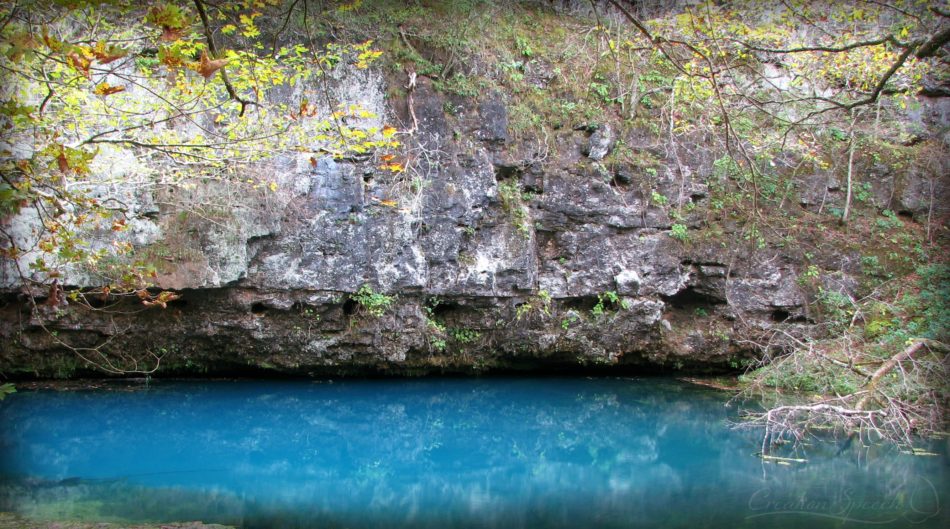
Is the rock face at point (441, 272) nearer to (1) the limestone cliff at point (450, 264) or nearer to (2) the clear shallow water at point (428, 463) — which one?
(1) the limestone cliff at point (450, 264)

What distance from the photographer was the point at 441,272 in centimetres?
898

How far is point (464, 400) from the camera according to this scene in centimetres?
904

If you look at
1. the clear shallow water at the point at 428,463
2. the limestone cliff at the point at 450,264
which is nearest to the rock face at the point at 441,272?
the limestone cliff at the point at 450,264

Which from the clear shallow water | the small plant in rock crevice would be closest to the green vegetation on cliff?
the small plant in rock crevice

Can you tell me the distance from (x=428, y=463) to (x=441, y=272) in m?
3.02

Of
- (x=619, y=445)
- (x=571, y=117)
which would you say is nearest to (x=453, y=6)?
(x=571, y=117)

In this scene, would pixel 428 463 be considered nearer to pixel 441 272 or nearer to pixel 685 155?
pixel 441 272

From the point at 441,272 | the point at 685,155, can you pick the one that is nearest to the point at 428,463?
the point at 441,272

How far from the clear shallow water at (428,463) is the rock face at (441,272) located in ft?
1.82

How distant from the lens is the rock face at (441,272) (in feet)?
27.8

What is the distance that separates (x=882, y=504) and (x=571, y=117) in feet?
20.9

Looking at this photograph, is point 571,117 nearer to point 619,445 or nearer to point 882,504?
point 619,445

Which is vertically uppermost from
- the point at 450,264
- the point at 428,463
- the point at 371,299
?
the point at 450,264

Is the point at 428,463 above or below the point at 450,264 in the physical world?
below
